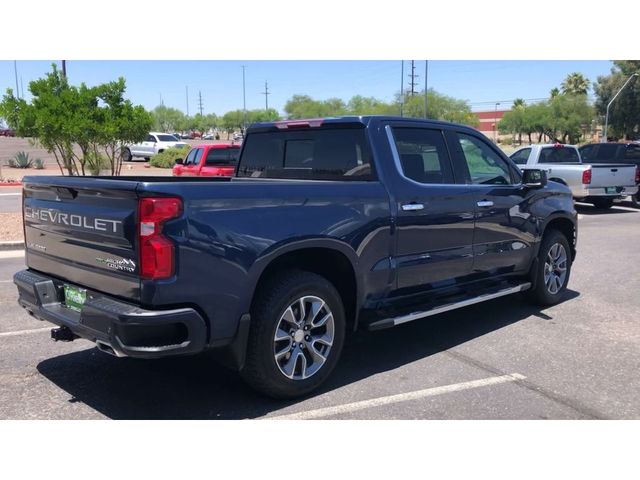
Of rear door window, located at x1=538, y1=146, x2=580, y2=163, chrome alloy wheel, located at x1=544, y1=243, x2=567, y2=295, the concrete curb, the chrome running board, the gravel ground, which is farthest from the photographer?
rear door window, located at x1=538, y1=146, x2=580, y2=163

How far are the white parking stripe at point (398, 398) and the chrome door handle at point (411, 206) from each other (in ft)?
4.53

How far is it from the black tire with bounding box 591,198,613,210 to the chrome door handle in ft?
44.5

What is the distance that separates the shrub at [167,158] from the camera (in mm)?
32219

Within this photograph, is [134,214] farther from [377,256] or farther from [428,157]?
[428,157]

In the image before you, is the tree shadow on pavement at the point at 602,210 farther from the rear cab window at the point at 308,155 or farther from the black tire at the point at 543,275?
the rear cab window at the point at 308,155

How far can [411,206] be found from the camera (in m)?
4.73

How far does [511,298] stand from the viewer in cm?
704

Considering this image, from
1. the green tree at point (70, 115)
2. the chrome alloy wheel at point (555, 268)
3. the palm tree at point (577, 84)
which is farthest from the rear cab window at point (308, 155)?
the palm tree at point (577, 84)

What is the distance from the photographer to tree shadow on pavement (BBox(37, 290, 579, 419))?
158 inches

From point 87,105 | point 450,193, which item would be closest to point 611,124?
point 87,105

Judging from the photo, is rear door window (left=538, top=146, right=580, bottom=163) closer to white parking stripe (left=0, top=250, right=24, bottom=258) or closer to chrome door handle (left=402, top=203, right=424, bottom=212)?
chrome door handle (left=402, top=203, right=424, bottom=212)

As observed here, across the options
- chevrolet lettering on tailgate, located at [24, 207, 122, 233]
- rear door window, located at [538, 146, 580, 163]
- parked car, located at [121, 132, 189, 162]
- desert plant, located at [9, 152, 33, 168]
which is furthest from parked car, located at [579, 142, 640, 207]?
desert plant, located at [9, 152, 33, 168]

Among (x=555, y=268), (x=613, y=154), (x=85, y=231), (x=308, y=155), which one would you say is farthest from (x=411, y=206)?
(x=613, y=154)

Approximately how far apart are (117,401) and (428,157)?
10.4 feet
